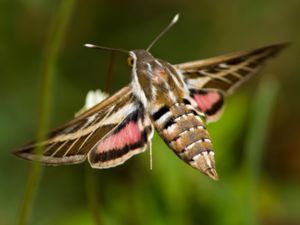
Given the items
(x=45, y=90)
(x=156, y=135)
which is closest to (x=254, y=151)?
(x=156, y=135)

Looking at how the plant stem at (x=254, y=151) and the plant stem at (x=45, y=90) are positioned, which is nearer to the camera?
the plant stem at (x=45, y=90)

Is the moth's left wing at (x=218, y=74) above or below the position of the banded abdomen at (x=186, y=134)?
above

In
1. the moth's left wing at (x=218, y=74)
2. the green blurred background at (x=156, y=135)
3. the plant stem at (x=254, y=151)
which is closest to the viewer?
the moth's left wing at (x=218, y=74)

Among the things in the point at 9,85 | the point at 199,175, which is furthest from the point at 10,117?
the point at 199,175

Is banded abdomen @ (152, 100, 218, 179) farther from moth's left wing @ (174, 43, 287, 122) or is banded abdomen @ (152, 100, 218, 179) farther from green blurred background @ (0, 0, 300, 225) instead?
green blurred background @ (0, 0, 300, 225)

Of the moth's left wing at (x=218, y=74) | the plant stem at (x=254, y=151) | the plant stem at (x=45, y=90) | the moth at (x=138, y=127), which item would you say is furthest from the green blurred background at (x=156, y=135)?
the plant stem at (x=45, y=90)

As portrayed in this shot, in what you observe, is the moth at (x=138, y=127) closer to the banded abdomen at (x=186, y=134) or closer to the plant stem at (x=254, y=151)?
the banded abdomen at (x=186, y=134)
